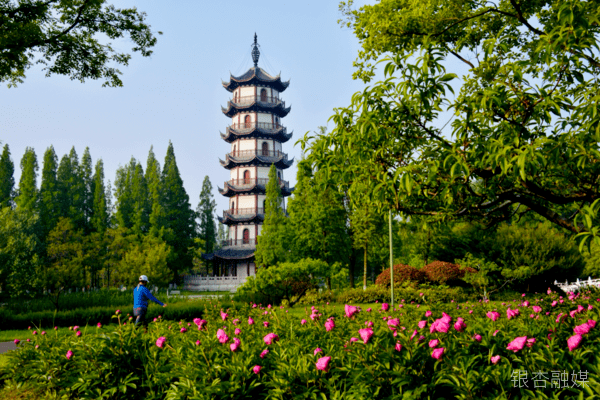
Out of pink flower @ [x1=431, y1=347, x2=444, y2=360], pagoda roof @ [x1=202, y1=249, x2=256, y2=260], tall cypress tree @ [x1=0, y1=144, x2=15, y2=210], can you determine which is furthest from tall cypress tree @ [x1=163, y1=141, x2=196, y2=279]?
pink flower @ [x1=431, y1=347, x2=444, y2=360]

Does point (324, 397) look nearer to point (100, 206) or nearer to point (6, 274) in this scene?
point (6, 274)

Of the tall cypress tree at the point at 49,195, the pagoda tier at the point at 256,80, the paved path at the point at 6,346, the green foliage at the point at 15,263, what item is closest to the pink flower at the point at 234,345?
the paved path at the point at 6,346

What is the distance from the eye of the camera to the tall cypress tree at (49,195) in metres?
40.3

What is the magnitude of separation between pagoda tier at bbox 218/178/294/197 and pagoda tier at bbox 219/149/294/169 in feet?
5.84

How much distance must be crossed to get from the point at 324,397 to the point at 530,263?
26621 millimetres

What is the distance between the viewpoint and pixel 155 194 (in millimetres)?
42500

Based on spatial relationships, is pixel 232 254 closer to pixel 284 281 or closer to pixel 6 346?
pixel 284 281

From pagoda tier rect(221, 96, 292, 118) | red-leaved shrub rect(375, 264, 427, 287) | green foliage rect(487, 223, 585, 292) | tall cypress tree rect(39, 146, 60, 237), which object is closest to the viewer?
red-leaved shrub rect(375, 264, 427, 287)

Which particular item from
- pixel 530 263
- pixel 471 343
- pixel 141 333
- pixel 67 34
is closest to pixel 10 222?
pixel 67 34

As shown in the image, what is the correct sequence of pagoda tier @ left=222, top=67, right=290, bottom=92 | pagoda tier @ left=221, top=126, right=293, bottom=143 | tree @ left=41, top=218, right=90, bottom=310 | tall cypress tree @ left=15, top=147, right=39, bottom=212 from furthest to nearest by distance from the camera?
pagoda tier @ left=222, top=67, right=290, bottom=92, pagoda tier @ left=221, top=126, right=293, bottom=143, tall cypress tree @ left=15, top=147, right=39, bottom=212, tree @ left=41, top=218, right=90, bottom=310

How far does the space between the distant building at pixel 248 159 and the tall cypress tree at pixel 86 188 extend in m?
13.4

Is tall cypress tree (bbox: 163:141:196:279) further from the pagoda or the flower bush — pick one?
the flower bush

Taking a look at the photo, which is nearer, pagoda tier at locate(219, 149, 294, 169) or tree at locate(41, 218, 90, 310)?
tree at locate(41, 218, 90, 310)

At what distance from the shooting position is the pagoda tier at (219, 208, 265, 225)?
1762 inches
